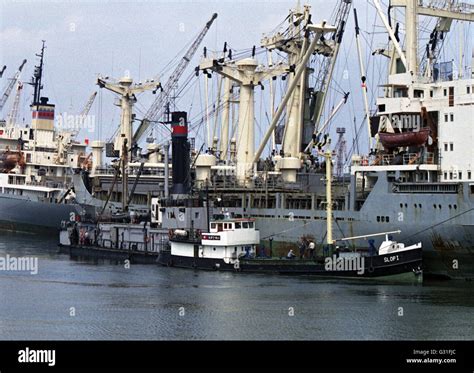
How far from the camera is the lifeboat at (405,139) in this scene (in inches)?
2142

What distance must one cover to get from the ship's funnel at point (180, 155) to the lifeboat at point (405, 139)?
16130 mm

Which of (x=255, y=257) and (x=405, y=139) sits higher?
(x=405, y=139)

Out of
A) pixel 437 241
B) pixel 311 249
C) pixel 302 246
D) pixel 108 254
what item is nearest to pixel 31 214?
pixel 108 254

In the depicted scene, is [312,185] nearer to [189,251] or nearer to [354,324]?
[189,251]

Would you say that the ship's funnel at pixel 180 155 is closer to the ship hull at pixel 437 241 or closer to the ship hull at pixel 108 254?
the ship hull at pixel 108 254

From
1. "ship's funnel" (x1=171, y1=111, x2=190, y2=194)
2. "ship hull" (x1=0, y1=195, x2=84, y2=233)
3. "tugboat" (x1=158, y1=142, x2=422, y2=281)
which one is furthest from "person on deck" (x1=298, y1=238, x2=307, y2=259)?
"ship hull" (x1=0, y1=195, x2=84, y2=233)

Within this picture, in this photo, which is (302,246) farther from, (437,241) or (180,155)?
(180,155)

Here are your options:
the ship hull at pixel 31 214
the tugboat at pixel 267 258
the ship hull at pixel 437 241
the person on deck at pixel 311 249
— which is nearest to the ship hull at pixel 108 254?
the tugboat at pixel 267 258

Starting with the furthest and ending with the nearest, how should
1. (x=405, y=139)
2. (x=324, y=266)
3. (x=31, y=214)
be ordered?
1. (x=31, y=214)
2. (x=405, y=139)
3. (x=324, y=266)

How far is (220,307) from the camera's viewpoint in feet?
141

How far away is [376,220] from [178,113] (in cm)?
1852

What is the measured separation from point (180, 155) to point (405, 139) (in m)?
18.1

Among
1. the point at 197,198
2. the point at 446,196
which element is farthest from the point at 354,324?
the point at 197,198

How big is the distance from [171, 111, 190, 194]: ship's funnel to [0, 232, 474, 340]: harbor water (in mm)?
11094
